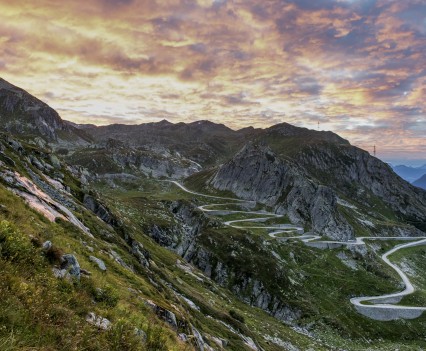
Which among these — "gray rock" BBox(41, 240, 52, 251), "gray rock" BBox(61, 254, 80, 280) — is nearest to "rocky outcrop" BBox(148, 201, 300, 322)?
"gray rock" BBox(61, 254, 80, 280)

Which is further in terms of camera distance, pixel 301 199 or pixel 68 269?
pixel 301 199

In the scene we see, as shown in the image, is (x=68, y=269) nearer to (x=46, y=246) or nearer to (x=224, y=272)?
(x=46, y=246)

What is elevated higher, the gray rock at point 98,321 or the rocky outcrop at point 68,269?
the rocky outcrop at point 68,269

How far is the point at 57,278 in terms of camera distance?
37.2 ft

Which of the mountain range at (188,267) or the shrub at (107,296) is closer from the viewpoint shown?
the mountain range at (188,267)

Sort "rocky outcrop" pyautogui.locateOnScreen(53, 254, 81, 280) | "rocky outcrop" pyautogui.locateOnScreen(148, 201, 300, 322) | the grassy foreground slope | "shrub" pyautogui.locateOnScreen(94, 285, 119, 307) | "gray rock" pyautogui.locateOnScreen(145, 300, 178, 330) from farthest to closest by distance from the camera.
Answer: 1. "rocky outcrop" pyautogui.locateOnScreen(148, 201, 300, 322)
2. the grassy foreground slope
3. "gray rock" pyautogui.locateOnScreen(145, 300, 178, 330)
4. "shrub" pyautogui.locateOnScreen(94, 285, 119, 307)
5. "rocky outcrop" pyautogui.locateOnScreen(53, 254, 81, 280)

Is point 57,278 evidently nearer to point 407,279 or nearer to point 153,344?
point 153,344

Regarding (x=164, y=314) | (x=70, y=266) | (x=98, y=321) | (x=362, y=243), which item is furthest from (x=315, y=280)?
(x=98, y=321)

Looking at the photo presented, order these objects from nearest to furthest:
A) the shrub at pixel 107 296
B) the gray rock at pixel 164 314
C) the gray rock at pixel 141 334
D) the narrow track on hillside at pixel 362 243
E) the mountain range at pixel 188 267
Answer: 1. the gray rock at pixel 141 334
2. the mountain range at pixel 188 267
3. the shrub at pixel 107 296
4. the gray rock at pixel 164 314
5. the narrow track on hillside at pixel 362 243

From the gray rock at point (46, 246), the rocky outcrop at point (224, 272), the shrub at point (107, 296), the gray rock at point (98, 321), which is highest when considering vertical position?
the gray rock at point (46, 246)

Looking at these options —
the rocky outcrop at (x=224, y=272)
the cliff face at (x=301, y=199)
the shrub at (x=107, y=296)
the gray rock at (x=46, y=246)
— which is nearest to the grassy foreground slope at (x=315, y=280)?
the rocky outcrop at (x=224, y=272)

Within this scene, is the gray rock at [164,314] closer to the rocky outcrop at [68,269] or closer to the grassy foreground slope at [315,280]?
the rocky outcrop at [68,269]

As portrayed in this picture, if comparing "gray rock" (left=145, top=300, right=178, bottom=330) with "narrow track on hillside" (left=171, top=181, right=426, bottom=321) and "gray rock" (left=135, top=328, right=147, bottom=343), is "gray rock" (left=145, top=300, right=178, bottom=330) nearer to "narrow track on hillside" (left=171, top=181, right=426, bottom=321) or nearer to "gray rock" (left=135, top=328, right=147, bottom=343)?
"gray rock" (left=135, top=328, right=147, bottom=343)

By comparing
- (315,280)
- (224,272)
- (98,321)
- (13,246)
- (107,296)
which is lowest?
(224,272)
